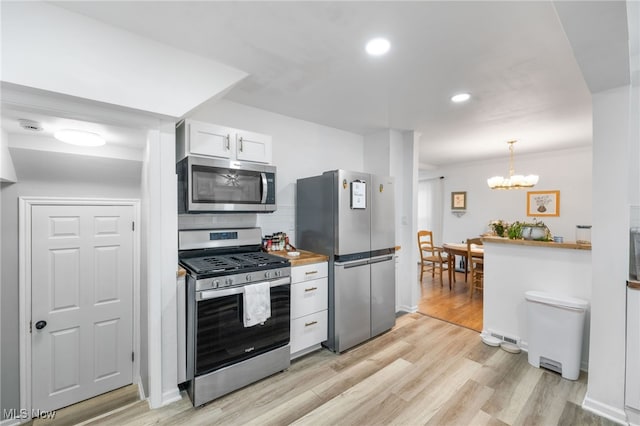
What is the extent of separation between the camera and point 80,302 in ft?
8.27

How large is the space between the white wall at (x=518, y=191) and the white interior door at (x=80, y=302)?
6.11 metres

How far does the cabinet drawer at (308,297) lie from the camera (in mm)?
2542

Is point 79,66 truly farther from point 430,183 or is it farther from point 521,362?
point 430,183

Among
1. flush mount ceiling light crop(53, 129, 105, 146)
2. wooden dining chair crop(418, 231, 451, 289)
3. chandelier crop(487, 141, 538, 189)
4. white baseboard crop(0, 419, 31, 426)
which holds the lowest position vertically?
white baseboard crop(0, 419, 31, 426)

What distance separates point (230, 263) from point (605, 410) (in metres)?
2.85

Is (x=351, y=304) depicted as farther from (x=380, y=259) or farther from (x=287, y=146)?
(x=287, y=146)

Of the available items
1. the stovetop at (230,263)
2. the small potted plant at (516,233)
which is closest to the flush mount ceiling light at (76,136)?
the stovetop at (230,263)

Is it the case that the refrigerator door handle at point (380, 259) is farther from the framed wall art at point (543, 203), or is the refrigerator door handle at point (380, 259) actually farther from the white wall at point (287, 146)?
the framed wall art at point (543, 203)

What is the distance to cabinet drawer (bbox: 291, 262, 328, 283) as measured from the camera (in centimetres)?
253

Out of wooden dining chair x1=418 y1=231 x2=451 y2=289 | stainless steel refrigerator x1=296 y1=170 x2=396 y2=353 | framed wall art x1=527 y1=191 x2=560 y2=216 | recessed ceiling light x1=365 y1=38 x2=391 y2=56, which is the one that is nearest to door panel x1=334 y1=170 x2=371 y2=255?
stainless steel refrigerator x1=296 y1=170 x2=396 y2=353

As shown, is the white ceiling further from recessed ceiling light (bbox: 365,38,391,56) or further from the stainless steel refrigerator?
the stainless steel refrigerator

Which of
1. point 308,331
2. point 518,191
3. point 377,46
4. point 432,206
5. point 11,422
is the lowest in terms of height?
point 11,422

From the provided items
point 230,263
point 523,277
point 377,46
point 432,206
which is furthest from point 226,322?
point 432,206

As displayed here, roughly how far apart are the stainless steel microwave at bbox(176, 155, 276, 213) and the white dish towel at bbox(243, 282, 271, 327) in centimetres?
71
